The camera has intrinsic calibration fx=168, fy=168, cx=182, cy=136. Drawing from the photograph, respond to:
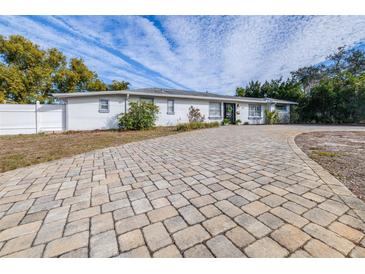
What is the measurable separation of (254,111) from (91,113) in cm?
1527

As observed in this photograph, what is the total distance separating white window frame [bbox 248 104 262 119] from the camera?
17.5 meters

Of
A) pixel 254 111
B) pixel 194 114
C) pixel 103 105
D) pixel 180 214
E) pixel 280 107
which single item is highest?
pixel 280 107

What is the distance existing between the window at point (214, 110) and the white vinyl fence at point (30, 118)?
36.9 ft

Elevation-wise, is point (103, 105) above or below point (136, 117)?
above

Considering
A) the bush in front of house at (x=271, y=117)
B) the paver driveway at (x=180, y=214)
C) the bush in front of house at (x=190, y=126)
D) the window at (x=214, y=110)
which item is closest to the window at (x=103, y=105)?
the bush in front of house at (x=190, y=126)

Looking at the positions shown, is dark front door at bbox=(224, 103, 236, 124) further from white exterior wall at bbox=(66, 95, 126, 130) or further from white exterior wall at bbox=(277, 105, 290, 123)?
white exterior wall at bbox=(66, 95, 126, 130)

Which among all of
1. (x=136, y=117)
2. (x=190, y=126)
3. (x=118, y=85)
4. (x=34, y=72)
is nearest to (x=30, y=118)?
(x=136, y=117)

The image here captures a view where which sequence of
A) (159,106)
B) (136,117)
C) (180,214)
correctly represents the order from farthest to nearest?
(159,106)
(136,117)
(180,214)

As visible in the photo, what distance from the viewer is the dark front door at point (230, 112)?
1647 cm

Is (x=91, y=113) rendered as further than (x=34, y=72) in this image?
No

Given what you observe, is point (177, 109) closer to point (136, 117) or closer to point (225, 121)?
point (136, 117)

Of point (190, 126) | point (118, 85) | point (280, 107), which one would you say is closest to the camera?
point (190, 126)

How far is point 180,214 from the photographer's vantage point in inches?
70.2

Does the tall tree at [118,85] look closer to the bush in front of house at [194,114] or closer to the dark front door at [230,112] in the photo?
the bush in front of house at [194,114]
